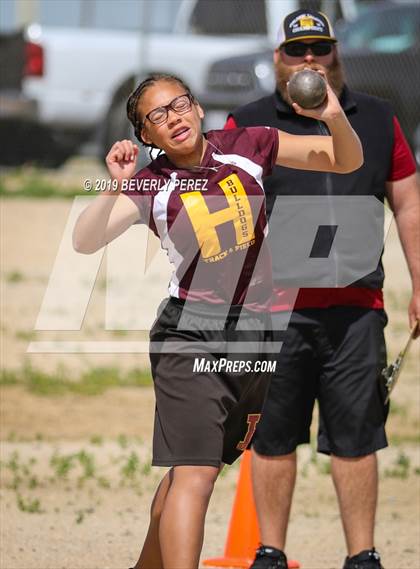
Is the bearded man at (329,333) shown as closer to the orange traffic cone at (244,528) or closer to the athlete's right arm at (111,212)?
the orange traffic cone at (244,528)

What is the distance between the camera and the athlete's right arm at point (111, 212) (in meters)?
4.02

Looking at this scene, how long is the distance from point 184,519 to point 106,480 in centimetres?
280

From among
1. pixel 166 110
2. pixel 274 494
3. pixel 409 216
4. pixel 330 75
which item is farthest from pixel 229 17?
pixel 166 110

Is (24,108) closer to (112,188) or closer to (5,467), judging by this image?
(5,467)

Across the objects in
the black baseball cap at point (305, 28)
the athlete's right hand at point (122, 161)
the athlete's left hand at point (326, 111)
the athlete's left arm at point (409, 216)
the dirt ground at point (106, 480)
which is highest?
the black baseball cap at point (305, 28)

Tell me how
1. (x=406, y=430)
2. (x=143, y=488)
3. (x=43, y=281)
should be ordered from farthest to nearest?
1. (x=43, y=281)
2. (x=406, y=430)
3. (x=143, y=488)

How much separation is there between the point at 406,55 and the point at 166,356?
1115 cm

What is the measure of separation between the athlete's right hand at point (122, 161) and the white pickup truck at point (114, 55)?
455 inches

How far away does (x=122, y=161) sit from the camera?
4.03 meters

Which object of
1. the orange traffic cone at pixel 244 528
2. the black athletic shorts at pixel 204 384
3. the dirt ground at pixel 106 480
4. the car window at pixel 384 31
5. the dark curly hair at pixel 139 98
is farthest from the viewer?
the car window at pixel 384 31

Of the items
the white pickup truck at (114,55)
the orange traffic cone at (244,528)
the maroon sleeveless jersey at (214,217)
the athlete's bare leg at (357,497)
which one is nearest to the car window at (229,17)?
the white pickup truck at (114,55)

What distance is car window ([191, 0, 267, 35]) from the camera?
51.6 feet

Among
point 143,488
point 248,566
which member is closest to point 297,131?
point 248,566

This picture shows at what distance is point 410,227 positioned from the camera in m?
5.30
